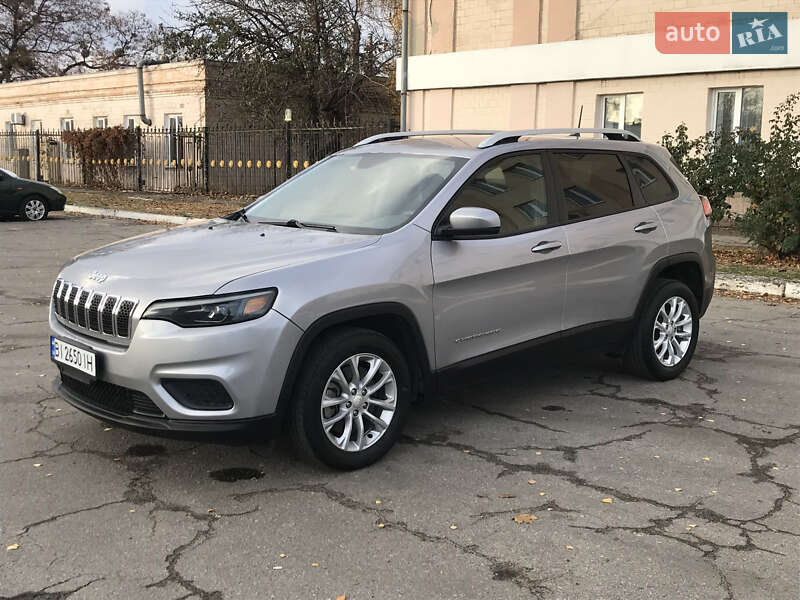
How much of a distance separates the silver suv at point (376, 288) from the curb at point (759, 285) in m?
4.39

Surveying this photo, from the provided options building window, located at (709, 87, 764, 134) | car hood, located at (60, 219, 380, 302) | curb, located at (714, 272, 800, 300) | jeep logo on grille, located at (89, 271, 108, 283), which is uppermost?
→ building window, located at (709, 87, 764, 134)

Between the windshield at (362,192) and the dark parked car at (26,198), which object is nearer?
the windshield at (362,192)

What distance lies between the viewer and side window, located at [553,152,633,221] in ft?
18.2

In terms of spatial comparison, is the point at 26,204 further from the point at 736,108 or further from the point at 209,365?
the point at 209,365

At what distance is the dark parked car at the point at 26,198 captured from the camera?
1839 centimetres

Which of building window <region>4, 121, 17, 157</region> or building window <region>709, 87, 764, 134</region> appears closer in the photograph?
building window <region>709, 87, 764, 134</region>

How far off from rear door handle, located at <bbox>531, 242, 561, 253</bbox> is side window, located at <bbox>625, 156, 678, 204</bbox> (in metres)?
1.17

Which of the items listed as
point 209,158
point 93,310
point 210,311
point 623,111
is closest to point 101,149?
point 209,158

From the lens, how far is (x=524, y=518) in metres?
3.91

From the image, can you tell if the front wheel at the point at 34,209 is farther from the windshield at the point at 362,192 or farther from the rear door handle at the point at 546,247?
the rear door handle at the point at 546,247

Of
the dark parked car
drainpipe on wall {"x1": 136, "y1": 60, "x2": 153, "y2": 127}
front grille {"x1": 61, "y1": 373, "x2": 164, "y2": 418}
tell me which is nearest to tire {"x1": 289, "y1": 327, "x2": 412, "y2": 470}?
front grille {"x1": 61, "y1": 373, "x2": 164, "y2": 418}

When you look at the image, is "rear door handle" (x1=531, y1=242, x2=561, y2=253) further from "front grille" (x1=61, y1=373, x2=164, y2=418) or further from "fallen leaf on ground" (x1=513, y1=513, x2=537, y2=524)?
"front grille" (x1=61, y1=373, x2=164, y2=418)

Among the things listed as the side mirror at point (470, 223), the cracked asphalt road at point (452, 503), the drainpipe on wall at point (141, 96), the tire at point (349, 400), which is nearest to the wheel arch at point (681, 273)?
the cracked asphalt road at point (452, 503)

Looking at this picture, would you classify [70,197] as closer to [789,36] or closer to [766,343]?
[789,36]
